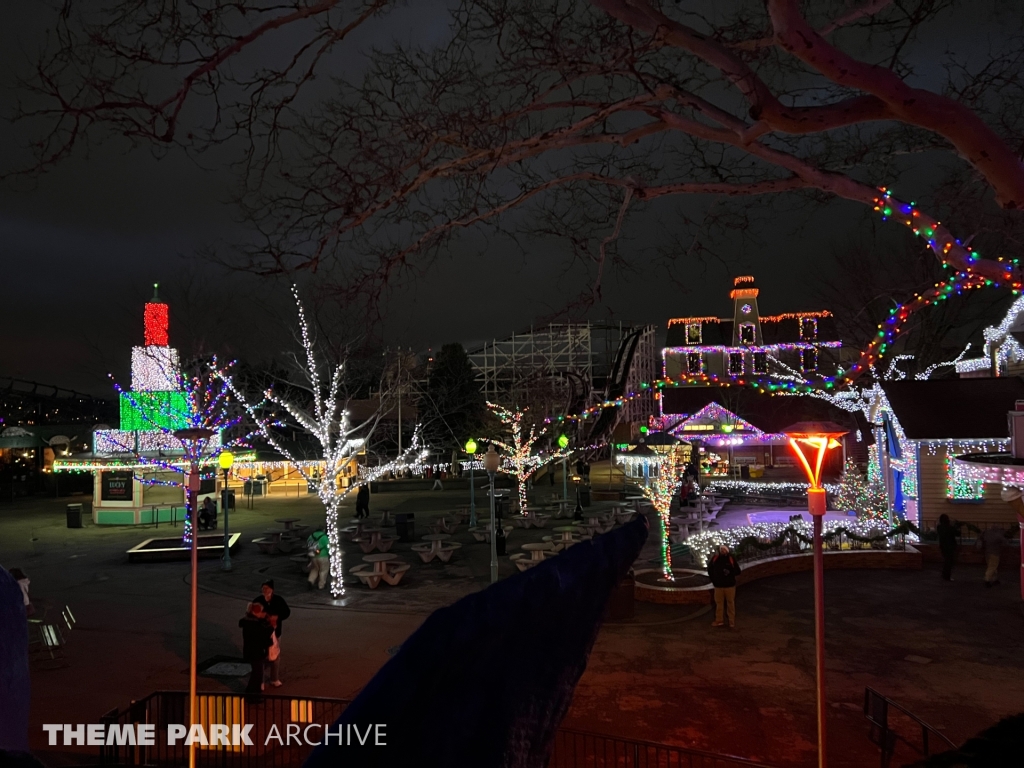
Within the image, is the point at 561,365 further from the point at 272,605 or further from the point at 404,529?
the point at 272,605

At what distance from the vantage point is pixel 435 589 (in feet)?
50.5

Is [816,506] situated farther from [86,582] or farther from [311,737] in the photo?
[86,582]

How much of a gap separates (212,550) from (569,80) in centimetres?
1804

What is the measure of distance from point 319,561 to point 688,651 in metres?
8.69

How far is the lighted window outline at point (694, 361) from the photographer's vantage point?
55094 mm

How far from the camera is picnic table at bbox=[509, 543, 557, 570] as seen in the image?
15.5 meters

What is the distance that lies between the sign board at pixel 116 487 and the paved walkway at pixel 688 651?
10.0m

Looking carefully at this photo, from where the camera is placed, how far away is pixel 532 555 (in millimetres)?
16875

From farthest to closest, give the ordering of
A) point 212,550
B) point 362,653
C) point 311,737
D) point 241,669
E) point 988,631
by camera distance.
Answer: point 212,550 < point 988,631 < point 362,653 < point 241,669 < point 311,737

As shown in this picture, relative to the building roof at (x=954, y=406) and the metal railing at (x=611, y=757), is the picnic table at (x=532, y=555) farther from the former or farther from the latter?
the building roof at (x=954, y=406)

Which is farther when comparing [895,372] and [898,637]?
[895,372]

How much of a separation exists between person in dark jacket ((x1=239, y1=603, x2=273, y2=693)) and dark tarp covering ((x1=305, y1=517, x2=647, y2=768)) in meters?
8.00

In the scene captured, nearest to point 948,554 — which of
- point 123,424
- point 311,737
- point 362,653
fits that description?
point 362,653

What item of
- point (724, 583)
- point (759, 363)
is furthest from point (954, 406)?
point (759, 363)
